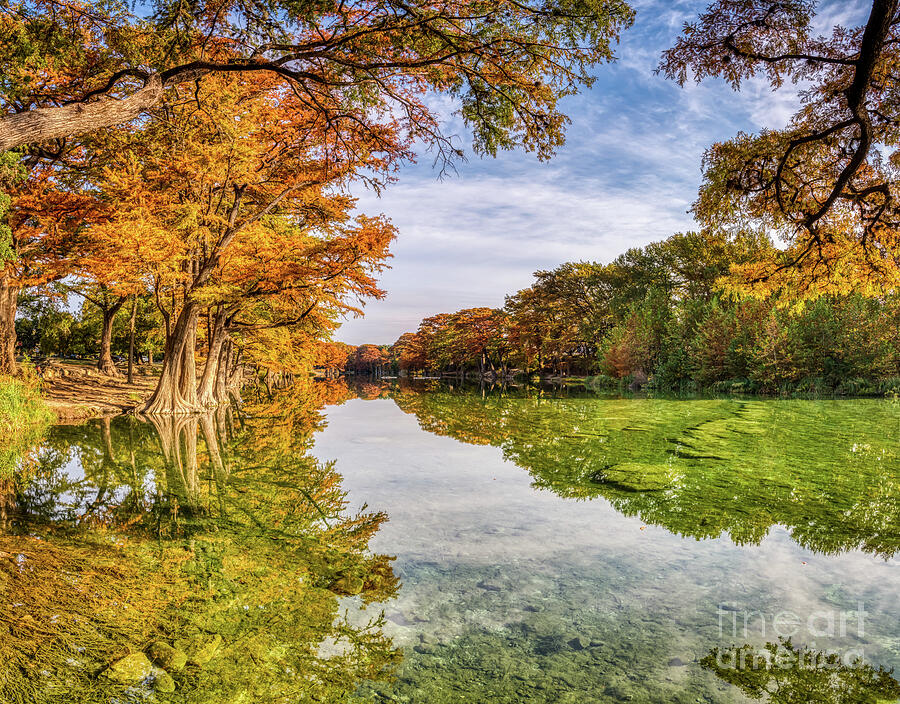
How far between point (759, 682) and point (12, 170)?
50.5 feet

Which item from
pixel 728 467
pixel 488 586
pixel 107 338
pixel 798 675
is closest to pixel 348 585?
pixel 488 586

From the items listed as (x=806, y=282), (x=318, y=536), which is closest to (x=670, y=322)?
(x=806, y=282)

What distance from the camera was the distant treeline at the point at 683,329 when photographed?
898 inches

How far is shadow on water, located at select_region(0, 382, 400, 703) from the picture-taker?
2324 millimetres

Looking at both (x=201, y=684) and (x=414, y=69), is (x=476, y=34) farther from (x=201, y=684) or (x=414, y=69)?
(x=201, y=684)

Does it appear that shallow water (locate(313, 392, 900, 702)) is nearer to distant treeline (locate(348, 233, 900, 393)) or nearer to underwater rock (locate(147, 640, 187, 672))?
underwater rock (locate(147, 640, 187, 672))

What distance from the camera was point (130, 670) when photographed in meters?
2.35

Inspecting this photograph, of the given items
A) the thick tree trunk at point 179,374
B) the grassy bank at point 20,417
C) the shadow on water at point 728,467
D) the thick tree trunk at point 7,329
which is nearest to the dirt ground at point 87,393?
the grassy bank at point 20,417

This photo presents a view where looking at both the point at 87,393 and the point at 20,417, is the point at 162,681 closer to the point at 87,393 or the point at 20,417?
the point at 20,417

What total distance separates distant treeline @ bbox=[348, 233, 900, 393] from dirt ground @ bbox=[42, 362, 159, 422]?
17625 millimetres

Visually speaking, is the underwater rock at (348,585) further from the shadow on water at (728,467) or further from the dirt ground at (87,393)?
the dirt ground at (87,393)

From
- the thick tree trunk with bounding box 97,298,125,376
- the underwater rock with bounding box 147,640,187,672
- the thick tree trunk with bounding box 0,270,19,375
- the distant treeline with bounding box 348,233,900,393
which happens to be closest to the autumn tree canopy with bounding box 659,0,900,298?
the distant treeline with bounding box 348,233,900,393

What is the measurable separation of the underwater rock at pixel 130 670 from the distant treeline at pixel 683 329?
12.6 metres

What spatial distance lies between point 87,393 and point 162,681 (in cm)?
2024
